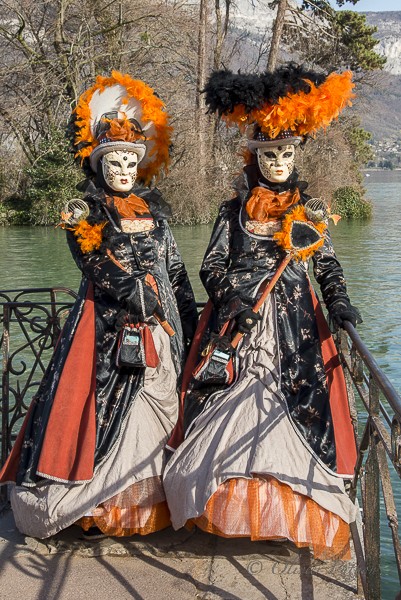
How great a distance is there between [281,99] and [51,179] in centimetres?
1894

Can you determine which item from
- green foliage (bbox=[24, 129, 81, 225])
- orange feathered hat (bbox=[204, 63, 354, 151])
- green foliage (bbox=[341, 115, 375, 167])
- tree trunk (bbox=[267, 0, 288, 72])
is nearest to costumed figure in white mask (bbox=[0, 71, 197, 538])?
orange feathered hat (bbox=[204, 63, 354, 151])

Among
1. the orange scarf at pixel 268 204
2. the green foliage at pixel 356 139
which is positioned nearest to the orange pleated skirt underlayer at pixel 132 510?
the orange scarf at pixel 268 204

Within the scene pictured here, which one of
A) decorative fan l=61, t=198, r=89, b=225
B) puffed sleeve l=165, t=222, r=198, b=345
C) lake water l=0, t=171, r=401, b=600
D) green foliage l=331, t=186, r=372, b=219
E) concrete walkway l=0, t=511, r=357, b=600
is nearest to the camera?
concrete walkway l=0, t=511, r=357, b=600

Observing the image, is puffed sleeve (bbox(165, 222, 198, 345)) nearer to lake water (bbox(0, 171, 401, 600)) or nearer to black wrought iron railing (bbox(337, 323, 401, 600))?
black wrought iron railing (bbox(337, 323, 401, 600))

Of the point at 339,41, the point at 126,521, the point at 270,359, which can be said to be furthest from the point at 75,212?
the point at 339,41

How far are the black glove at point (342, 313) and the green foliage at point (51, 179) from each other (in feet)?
61.1

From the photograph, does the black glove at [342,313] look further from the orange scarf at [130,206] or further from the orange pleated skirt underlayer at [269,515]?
the orange scarf at [130,206]

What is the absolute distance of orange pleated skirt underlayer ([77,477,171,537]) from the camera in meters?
3.14

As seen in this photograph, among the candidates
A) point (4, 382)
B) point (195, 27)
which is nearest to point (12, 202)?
point (195, 27)

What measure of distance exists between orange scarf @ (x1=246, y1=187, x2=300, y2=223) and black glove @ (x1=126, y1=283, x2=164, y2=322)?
555 mm

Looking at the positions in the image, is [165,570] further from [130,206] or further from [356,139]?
[356,139]

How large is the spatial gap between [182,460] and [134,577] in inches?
17.8

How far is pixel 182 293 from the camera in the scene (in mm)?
3664

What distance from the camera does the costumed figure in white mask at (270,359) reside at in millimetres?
2898
